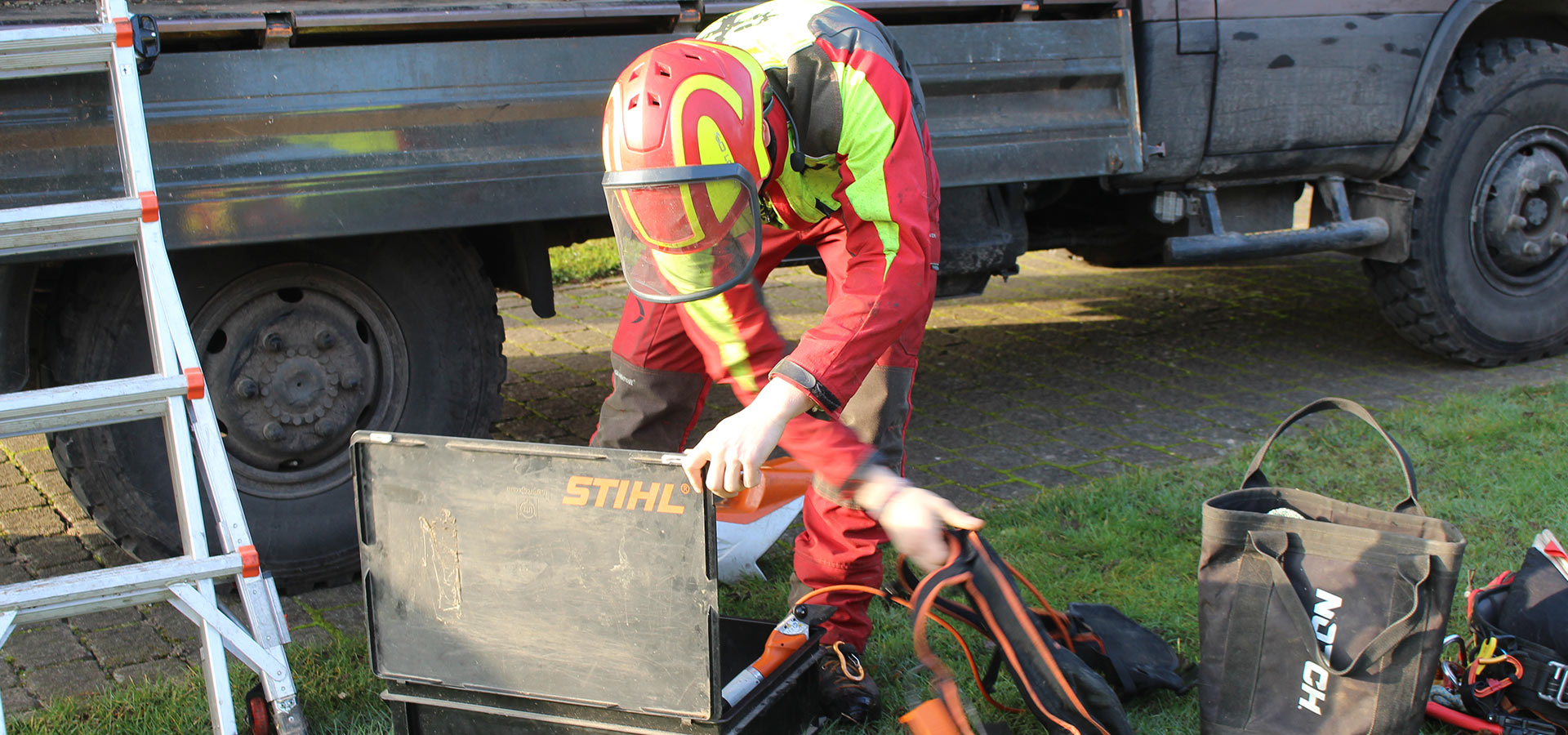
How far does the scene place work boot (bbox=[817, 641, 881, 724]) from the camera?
258cm

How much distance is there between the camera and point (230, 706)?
7.70 feet

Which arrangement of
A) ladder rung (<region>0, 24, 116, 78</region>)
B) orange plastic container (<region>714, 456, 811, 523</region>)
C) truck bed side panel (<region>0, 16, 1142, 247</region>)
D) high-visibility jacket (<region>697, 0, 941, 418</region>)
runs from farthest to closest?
orange plastic container (<region>714, 456, 811, 523</region>) < truck bed side panel (<region>0, 16, 1142, 247</region>) < ladder rung (<region>0, 24, 116, 78</region>) < high-visibility jacket (<region>697, 0, 941, 418</region>)

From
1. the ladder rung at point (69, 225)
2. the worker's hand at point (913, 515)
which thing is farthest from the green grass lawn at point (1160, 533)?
the ladder rung at point (69, 225)

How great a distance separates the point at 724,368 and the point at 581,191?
970 millimetres

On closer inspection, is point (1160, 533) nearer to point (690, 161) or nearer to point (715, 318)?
point (715, 318)

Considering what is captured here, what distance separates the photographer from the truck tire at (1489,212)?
476cm

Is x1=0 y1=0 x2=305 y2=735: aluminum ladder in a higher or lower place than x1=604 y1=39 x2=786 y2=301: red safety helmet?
lower

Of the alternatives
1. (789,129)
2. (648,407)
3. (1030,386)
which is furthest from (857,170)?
(1030,386)

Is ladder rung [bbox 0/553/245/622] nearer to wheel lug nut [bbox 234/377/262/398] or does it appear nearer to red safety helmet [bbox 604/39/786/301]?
wheel lug nut [bbox 234/377/262/398]

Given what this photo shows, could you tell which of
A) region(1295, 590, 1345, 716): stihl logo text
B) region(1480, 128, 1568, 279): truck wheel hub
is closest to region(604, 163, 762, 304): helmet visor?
region(1295, 590, 1345, 716): stihl logo text

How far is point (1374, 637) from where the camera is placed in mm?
2256

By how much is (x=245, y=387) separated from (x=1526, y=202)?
4822 mm

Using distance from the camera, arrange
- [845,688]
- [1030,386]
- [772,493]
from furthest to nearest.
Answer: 1. [1030,386]
2. [772,493]
3. [845,688]

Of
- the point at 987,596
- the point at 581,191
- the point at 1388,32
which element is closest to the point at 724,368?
the point at 987,596
